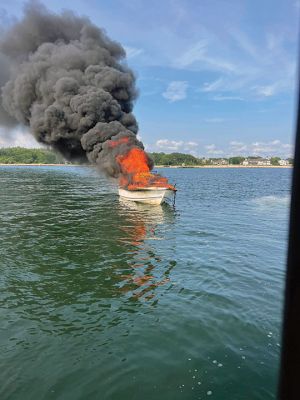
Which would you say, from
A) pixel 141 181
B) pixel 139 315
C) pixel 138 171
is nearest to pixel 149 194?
pixel 141 181

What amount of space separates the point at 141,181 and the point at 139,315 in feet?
101

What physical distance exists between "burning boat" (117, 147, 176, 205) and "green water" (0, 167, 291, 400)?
52.2 feet

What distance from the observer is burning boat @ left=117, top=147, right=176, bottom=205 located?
140ft

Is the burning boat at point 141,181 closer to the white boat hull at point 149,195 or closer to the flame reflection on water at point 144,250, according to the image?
the white boat hull at point 149,195

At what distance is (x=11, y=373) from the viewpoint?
9.67 m

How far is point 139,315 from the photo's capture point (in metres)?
13.2

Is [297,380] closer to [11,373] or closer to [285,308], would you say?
[285,308]

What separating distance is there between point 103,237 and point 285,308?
2496 cm

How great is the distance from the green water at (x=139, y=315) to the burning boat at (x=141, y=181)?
1592 centimetres

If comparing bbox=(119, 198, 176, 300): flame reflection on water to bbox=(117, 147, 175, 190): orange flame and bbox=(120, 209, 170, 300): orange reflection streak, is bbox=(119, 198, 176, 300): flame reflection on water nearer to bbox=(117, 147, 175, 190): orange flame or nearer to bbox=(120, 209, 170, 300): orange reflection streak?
bbox=(120, 209, 170, 300): orange reflection streak

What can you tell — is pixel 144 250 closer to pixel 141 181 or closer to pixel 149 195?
pixel 149 195

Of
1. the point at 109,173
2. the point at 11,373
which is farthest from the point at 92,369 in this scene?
the point at 109,173

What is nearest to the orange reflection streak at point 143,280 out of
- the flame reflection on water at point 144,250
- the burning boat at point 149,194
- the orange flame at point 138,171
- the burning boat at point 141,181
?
the flame reflection on water at point 144,250

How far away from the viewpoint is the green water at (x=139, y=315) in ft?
30.8
